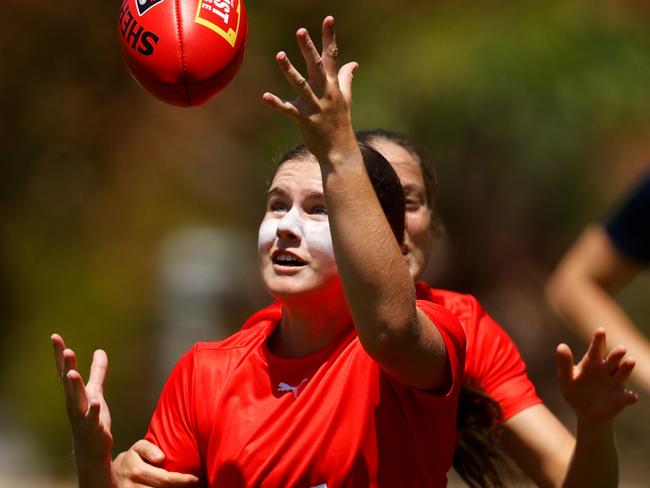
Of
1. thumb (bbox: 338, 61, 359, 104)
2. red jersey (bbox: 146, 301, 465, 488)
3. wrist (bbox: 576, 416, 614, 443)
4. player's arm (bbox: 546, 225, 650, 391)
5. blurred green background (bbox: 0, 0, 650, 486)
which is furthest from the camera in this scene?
blurred green background (bbox: 0, 0, 650, 486)

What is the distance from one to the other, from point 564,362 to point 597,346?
0.11 metres

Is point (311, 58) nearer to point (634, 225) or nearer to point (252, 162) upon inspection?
point (634, 225)

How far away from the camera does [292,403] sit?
10.7 ft

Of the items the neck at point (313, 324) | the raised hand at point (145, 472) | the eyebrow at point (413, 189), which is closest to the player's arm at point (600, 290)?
the eyebrow at point (413, 189)

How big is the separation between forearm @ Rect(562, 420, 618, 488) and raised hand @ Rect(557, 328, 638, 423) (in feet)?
0.24

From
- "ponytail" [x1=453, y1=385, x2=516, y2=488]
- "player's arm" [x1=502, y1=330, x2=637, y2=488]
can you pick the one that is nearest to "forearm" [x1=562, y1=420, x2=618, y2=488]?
"player's arm" [x1=502, y1=330, x2=637, y2=488]

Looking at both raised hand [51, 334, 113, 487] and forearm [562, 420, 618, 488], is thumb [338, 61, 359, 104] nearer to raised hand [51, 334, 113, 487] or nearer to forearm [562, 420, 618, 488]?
raised hand [51, 334, 113, 487]

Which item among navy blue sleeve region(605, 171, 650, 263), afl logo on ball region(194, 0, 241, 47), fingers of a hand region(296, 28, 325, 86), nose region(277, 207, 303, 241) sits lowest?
navy blue sleeve region(605, 171, 650, 263)

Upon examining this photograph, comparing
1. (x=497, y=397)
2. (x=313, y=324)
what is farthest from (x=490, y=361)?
(x=313, y=324)

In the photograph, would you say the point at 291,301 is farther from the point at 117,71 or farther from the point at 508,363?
the point at 117,71

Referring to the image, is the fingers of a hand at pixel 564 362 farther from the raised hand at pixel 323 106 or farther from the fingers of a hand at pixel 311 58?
the fingers of a hand at pixel 311 58

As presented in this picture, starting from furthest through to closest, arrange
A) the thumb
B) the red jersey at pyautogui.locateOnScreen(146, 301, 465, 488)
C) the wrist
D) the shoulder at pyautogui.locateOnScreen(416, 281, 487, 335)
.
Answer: the shoulder at pyautogui.locateOnScreen(416, 281, 487, 335) < the wrist < the red jersey at pyautogui.locateOnScreen(146, 301, 465, 488) < the thumb

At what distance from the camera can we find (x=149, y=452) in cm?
342

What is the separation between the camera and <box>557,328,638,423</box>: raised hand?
10.9ft
